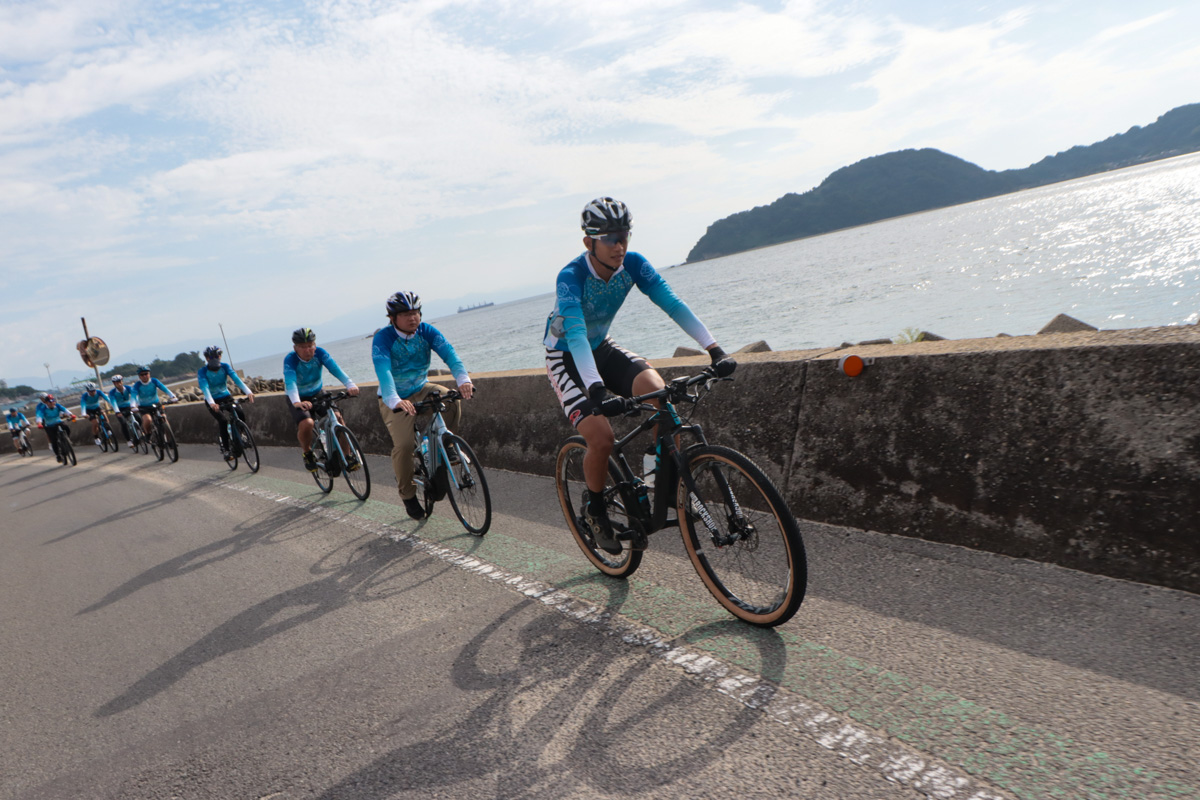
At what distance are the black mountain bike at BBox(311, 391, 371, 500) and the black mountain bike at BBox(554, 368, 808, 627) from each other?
457 centimetres

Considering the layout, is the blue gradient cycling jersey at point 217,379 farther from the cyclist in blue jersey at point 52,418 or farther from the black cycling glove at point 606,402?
the cyclist in blue jersey at point 52,418

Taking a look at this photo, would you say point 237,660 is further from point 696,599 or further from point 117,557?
point 117,557

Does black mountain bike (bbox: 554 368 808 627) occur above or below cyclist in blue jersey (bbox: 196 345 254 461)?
below

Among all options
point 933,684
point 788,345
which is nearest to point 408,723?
point 933,684

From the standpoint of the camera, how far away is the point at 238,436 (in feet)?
39.0

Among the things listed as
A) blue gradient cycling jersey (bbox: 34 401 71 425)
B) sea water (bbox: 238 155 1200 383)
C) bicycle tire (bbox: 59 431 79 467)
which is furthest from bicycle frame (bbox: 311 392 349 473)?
blue gradient cycling jersey (bbox: 34 401 71 425)

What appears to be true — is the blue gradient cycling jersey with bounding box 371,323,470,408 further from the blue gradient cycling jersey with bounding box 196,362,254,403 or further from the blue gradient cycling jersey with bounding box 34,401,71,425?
the blue gradient cycling jersey with bounding box 34,401,71,425

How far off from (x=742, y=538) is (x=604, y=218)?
185cm

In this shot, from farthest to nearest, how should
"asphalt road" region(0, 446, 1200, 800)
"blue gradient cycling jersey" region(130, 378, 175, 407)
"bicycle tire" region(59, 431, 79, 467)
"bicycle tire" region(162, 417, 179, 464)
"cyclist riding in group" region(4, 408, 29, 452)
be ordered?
"cyclist riding in group" region(4, 408, 29, 452) → "bicycle tire" region(59, 431, 79, 467) → "blue gradient cycling jersey" region(130, 378, 175, 407) → "bicycle tire" region(162, 417, 179, 464) → "asphalt road" region(0, 446, 1200, 800)

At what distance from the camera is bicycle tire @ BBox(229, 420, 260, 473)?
466 inches

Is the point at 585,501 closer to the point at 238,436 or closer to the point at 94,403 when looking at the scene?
the point at 238,436

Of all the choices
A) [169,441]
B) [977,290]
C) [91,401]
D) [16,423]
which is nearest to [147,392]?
[169,441]

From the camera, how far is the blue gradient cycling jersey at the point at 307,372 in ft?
28.1

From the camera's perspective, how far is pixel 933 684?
2814 millimetres
